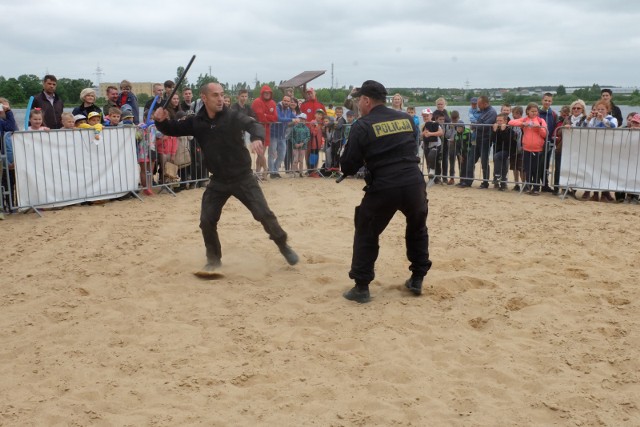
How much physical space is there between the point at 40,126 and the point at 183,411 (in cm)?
726

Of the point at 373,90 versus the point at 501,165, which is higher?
the point at 373,90

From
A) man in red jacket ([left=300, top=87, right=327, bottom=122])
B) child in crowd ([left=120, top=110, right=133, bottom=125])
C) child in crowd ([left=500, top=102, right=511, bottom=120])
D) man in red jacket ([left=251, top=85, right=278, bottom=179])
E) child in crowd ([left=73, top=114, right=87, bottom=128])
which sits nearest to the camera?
child in crowd ([left=73, top=114, right=87, bottom=128])

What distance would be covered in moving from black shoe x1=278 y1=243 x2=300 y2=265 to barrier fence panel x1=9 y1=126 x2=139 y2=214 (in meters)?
4.56

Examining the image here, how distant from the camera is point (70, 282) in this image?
6438 millimetres

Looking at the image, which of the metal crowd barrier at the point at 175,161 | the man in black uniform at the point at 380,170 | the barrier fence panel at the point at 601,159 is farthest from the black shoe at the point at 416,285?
the barrier fence panel at the point at 601,159

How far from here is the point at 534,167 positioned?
11.7 metres

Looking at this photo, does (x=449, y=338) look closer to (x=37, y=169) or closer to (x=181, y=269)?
A: (x=181, y=269)

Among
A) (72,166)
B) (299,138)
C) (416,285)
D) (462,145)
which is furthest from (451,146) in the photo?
(416,285)

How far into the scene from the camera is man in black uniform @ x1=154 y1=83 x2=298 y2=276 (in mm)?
6348

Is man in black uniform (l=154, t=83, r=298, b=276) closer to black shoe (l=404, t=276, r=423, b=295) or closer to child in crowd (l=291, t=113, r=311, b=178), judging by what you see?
black shoe (l=404, t=276, r=423, b=295)

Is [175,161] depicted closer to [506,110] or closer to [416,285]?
[506,110]

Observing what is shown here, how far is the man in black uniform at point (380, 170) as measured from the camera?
5609 millimetres

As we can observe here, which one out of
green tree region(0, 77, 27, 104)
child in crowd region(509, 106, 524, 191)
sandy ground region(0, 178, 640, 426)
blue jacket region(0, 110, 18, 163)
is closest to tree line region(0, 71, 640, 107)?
green tree region(0, 77, 27, 104)

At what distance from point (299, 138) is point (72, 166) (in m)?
4.85
